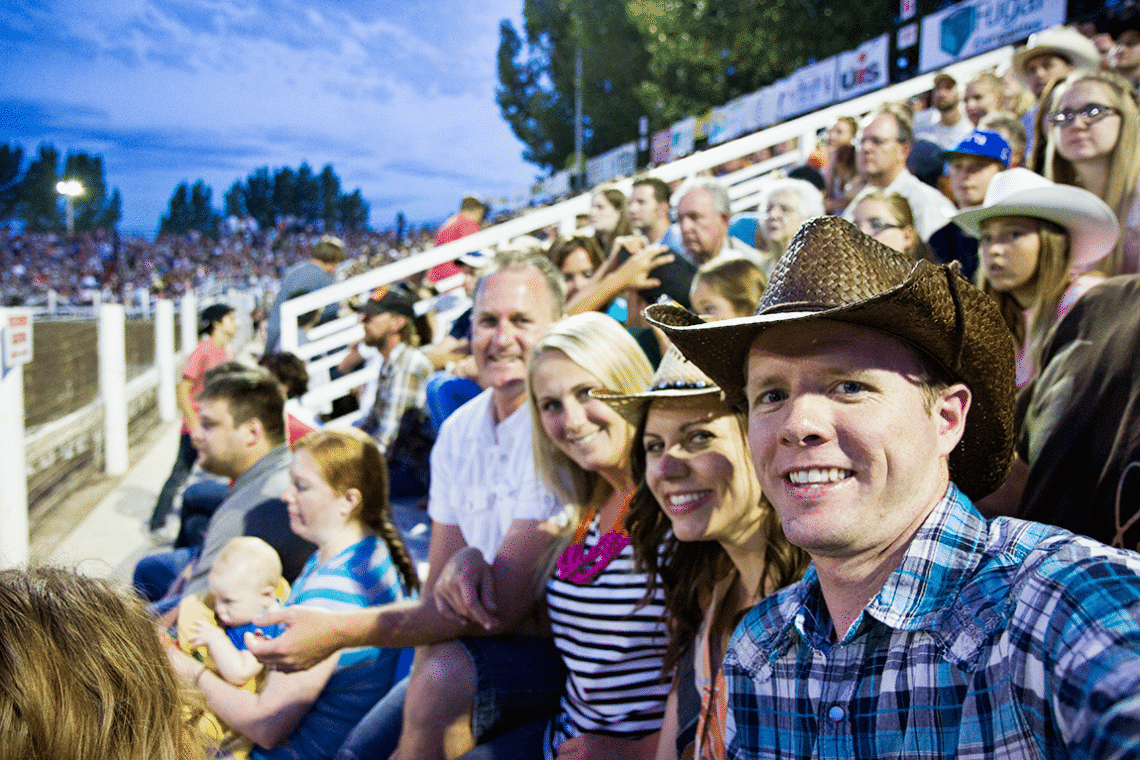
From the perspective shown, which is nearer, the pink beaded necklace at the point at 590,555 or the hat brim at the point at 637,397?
the hat brim at the point at 637,397

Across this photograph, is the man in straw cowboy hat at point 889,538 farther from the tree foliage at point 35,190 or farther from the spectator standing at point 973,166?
the tree foliage at point 35,190

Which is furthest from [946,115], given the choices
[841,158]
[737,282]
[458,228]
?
[737,282]

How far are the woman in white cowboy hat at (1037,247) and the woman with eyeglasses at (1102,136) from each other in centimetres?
53

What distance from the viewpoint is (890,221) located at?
137 inches

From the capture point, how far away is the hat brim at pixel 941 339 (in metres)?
1.16

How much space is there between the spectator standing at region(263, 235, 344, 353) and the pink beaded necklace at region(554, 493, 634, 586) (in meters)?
5.40

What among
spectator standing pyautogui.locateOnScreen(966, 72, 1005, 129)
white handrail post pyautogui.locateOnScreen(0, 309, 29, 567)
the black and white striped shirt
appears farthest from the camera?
spectator standing pyautogui.locateOnScreen(966, 72, 1005, 129)

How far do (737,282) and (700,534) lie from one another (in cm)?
160

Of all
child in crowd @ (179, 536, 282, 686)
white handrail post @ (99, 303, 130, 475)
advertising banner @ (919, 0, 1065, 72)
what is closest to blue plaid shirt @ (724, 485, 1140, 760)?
child in crowd @ (179, 536, 282, 686)

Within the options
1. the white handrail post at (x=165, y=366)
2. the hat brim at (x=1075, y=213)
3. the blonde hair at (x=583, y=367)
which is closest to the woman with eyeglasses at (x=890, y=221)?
the hat brim at (x=1075, y=213)

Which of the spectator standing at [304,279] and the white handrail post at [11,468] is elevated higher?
the spectator standing at [304,279]

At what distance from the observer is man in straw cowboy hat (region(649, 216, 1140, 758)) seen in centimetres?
99

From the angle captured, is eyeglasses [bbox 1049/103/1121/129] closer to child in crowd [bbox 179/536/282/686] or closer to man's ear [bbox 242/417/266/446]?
child in crowd [bbox 179/536/282/686]

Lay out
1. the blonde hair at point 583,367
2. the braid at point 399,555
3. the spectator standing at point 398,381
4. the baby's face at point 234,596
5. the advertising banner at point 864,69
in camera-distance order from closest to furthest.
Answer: the blonde hair at point 583,367, the baby's face at point 234,596, the braid at point 399,555, the spectator standing at point 398,381, the advertising banner at point 864,69
